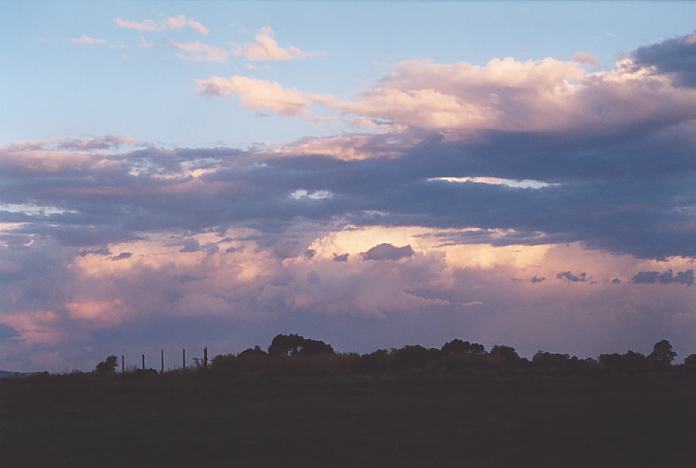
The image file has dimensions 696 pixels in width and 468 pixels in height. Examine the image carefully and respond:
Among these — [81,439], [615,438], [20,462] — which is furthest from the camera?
[81,439]

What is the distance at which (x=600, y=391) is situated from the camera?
2775cm

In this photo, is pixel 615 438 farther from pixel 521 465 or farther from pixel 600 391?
pixel 600 391

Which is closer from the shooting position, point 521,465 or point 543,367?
point 521,465

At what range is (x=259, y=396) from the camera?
28391 mm

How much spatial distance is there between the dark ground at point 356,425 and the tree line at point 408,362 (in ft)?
30.8

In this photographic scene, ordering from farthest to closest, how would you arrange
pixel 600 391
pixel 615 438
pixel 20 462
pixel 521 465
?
pixel 600 391 < pixel 615 438 < pixel 20 462 < pixel 521 465

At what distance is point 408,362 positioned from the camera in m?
47.8

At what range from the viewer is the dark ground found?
15.4 m

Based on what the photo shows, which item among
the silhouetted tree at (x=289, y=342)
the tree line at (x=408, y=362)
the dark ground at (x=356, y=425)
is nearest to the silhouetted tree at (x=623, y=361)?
the tree line at (x=408, y=362)

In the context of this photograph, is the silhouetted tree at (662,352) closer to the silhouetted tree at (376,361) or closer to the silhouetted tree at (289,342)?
the silhouetted tree at (376,361)

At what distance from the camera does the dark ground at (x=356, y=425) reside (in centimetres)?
1536

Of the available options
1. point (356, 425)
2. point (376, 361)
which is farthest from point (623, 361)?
point (356, 425)

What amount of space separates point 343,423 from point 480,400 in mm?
6230

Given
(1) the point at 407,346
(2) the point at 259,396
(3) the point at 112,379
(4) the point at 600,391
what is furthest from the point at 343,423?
(1) the point at 407,346
